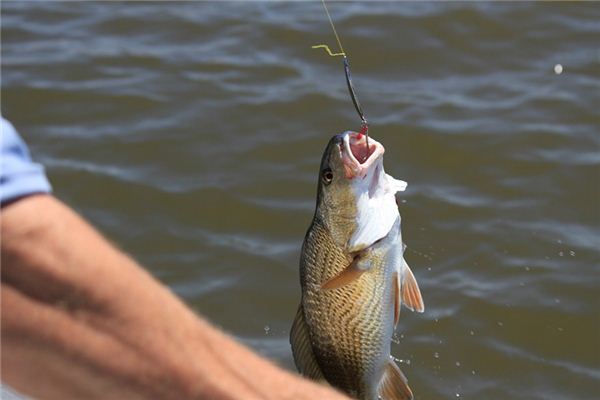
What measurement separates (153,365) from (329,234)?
61.3 inches

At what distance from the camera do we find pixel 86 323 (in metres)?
1.80

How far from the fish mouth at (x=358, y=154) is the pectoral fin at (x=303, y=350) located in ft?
1.58

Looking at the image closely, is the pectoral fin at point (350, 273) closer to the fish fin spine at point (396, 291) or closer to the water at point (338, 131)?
the fish fin spine at point (396, 291)

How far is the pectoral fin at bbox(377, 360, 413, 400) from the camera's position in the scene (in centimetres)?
348

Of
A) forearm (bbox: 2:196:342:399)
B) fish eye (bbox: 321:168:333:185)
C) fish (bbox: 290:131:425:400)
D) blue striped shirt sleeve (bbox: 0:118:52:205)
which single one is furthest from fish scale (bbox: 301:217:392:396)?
blue striped shirt sleeve (bbox: 0:118:52:205)

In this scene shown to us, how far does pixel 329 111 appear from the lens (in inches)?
272

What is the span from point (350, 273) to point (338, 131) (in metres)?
3.43

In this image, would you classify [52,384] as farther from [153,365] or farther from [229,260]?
[229,260]

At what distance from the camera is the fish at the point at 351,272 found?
334 centimetres

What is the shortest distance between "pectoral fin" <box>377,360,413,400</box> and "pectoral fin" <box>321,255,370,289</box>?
362 millimetres

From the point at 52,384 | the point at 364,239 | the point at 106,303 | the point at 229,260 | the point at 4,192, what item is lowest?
the point at 229,260

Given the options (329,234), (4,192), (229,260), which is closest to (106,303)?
(4,192)

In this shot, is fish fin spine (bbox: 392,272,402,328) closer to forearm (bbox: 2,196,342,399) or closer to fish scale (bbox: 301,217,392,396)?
fish scale (bbox: 301,217,392,396)

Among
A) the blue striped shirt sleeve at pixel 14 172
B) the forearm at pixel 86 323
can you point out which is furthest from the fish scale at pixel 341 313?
the blue striped shirt sleeve at pixel 14 172
